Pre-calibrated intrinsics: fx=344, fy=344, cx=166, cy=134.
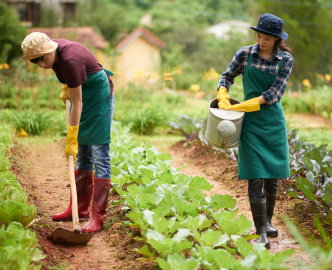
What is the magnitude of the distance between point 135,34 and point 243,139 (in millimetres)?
15776

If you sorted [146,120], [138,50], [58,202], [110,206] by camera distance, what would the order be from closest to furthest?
[110,206], [58,202], [146,120], [138,50]

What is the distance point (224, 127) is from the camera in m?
2.21

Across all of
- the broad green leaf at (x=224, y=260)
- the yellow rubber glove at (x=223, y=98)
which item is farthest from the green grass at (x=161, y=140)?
the broad green leaf at (x=224, y=260)

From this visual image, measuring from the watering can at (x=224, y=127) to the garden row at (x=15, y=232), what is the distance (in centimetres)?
126

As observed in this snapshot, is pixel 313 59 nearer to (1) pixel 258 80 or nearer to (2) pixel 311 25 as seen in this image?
(2) pixel 311 25

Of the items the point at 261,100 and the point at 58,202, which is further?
the point at 58,202

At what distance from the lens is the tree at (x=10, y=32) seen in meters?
11.3

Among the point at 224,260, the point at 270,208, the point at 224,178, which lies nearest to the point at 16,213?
the point at 224,260

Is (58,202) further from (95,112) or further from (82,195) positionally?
(95,112)

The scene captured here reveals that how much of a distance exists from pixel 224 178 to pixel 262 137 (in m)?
1.63

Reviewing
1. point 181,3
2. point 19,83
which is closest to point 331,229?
point 19,83

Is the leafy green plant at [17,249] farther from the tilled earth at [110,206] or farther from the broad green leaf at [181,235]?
the broad green leaf at [181,235]

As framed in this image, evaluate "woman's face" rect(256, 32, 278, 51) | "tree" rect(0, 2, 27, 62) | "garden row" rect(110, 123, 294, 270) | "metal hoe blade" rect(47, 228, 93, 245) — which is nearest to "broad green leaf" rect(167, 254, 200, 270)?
"garden row" rect(110, 123, 294, 270)

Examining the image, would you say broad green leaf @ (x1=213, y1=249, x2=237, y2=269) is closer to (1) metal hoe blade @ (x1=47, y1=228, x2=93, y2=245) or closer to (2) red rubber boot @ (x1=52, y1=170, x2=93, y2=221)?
(1) metal hoe blade @ (x1=47, y1=228, x2=93, y2=245)
